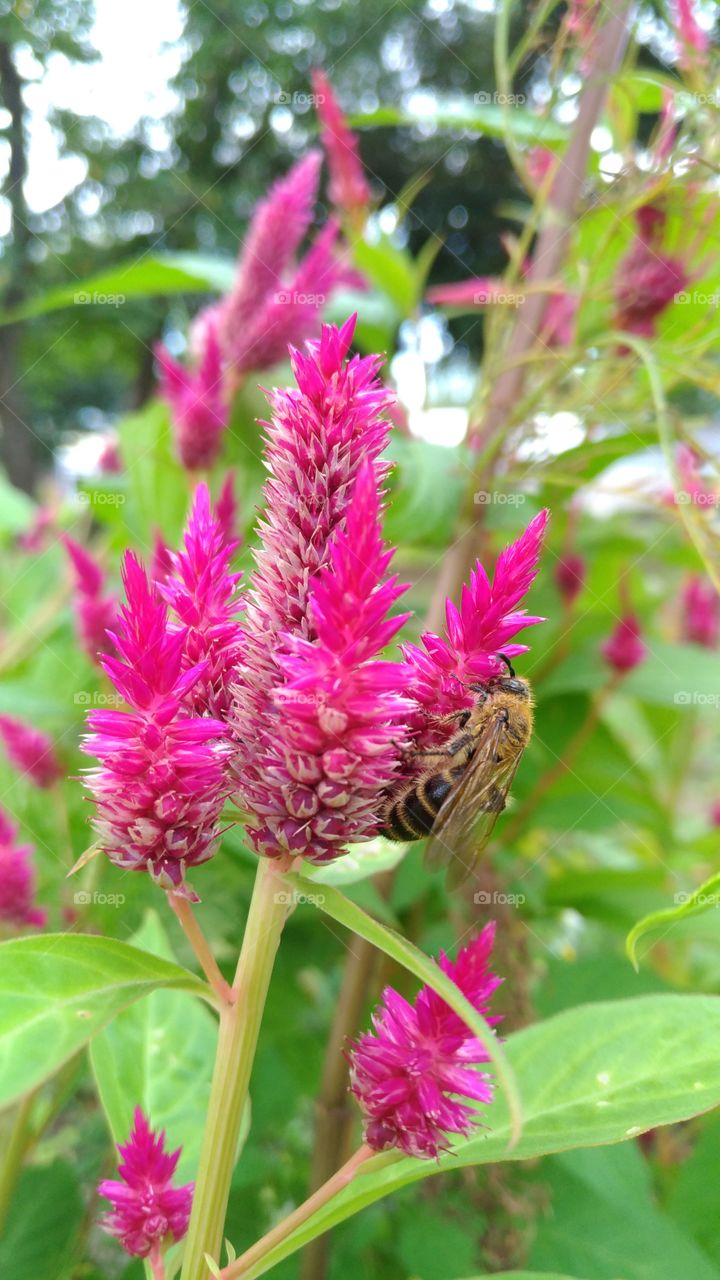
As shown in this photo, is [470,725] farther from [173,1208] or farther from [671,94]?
[671,94]

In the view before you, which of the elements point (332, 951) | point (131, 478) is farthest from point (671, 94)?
point (332, 951)

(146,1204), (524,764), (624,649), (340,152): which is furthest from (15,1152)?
(340,152)

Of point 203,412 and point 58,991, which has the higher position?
point 203,412

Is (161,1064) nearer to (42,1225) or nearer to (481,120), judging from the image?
(42,1225)

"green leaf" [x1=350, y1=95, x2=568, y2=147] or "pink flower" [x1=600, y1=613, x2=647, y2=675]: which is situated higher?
"green leaf" [x1=350, y1=95, x2=568, y2=147]

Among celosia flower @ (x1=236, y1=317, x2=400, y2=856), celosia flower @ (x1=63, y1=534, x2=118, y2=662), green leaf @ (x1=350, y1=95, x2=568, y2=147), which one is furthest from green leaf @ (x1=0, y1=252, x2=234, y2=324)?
celosia flower @ (x1=236, y1=317, x2=400, y2=856)

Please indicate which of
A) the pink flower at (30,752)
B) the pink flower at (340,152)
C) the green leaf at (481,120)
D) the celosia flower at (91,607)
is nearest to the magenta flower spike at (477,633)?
the celosia flower at (91,607)

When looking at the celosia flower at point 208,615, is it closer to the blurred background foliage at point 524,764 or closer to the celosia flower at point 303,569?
the celosia flower at point 303,569

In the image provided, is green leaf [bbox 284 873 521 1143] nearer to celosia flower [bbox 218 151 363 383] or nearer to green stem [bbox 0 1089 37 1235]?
green stem [bbox 0 1089 37 1235]
